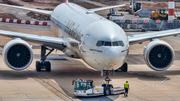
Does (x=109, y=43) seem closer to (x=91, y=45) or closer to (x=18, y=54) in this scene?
(x=91, y=45)

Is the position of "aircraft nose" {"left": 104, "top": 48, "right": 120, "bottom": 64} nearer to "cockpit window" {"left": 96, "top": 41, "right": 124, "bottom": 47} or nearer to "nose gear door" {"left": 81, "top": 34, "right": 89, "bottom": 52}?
"cockpit window" {"left": 96, "top": 41, "right": 124, "bottom": 47}

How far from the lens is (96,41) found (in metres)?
28.1

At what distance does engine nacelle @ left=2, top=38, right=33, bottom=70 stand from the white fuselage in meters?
4.00

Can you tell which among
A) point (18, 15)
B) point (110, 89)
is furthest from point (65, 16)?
point (18, 15)

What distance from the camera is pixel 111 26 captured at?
97.6ft

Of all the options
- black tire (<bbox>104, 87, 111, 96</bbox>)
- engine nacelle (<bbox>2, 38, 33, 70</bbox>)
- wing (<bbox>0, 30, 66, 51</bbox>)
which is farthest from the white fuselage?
engine nacelle (<bbox>2, 38, 33, 70</bbox>)

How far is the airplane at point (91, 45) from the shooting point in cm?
2756

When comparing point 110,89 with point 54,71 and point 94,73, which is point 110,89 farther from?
point 54,71

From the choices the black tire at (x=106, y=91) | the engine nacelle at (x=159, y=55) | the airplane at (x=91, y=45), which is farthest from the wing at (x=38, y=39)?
the black tire at (x=106, y=91)

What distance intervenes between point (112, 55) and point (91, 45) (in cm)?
237

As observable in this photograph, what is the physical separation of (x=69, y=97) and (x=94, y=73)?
27.2ft

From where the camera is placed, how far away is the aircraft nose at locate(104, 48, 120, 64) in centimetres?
2678

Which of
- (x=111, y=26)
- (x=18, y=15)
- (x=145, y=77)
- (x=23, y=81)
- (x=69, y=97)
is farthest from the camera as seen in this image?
(x=18, y=15)

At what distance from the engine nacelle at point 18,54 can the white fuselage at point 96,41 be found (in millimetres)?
4001
